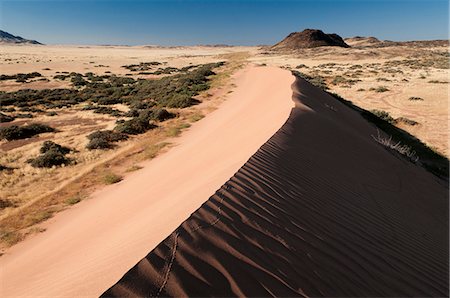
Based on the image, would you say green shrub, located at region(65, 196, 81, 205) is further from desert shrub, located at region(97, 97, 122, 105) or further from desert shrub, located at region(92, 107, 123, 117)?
desert shrub, located at region(97, 97, 122, 105)

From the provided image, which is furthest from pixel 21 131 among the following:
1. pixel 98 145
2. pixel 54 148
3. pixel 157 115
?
pixel 157 115

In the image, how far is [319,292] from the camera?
360 cm

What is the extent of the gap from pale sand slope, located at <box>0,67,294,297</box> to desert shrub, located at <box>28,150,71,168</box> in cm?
378

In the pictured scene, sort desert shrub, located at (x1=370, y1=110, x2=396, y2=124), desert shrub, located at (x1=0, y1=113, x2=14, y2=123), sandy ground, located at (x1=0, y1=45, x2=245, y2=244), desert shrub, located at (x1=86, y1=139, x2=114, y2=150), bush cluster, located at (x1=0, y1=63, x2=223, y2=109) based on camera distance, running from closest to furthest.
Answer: sandy ground, located at (x1=0, y1=45, x2=245, y2=244) < desert shrub, located at (x1=86, y1=139, x2=114, y2=150) < desert shrub, located at (x1=0, y1=113, x2=14, y2=123) < desert shrub, located at (x1=370, y1=110, x2=396, y2=124) < bush cluster, located at (x1=0, y1=63, x2=223, y2=109)

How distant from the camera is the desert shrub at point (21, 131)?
620 inches


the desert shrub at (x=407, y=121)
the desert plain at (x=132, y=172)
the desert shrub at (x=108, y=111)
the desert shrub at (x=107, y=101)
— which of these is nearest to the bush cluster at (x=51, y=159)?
the desert plain at (x=132, y=172)

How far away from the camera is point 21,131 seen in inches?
637

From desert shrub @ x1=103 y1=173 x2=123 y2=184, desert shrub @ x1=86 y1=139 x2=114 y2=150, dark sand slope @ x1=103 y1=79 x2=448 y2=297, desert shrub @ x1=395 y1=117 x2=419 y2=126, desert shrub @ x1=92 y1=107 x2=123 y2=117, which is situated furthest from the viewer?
desert shrub @ x1=92 y1=107 x2=123 y2=117

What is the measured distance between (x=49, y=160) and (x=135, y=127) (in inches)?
172


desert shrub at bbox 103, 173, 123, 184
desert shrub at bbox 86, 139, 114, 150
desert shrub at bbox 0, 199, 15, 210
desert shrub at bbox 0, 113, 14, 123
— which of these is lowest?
desert shrub at bbox 0, 113, 14, 123

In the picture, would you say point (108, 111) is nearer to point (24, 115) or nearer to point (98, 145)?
point (24, 115)

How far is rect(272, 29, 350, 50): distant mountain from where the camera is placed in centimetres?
9369

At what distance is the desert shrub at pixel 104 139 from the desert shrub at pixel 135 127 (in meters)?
0.37

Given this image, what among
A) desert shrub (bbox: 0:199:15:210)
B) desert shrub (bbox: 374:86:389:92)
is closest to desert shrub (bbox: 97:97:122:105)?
desert shrub (bbox: 0:199:15:210)
